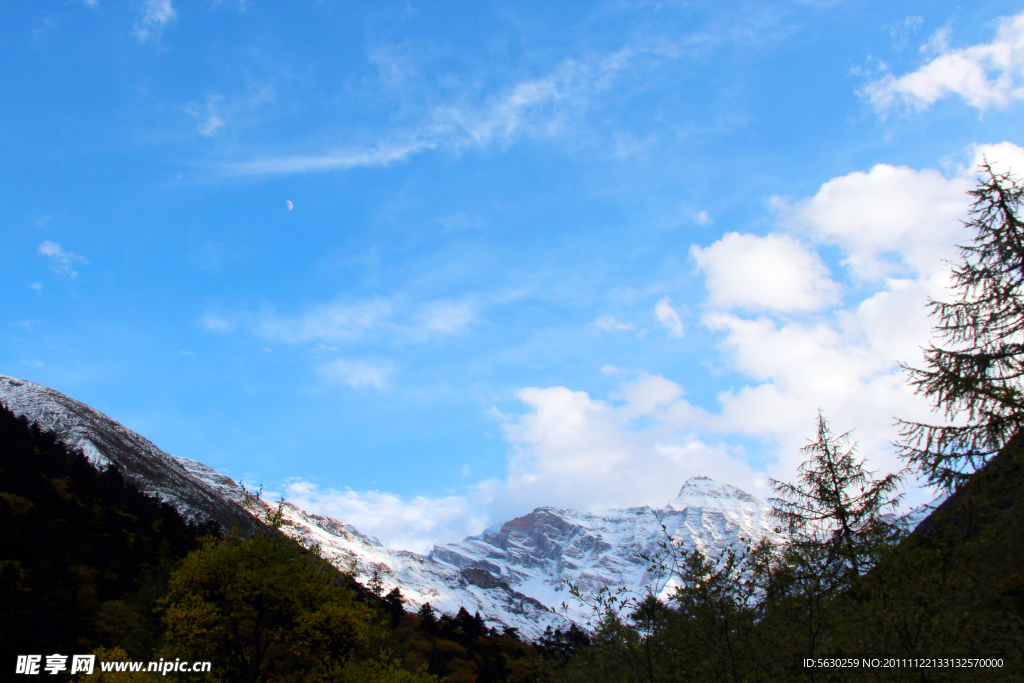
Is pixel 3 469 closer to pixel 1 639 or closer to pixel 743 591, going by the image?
pixel 1 639

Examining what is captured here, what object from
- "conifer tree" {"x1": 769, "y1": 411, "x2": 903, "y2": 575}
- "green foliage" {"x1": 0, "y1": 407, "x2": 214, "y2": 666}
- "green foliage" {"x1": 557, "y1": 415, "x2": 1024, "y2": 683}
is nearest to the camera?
"green foliage" {"x1": 557, "y1": 415, "x2": 1024, "y2": 683}

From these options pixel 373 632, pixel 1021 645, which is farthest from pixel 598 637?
pixel 373 632

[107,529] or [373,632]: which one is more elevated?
[107,529]

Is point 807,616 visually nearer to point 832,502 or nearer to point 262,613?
point 832,502

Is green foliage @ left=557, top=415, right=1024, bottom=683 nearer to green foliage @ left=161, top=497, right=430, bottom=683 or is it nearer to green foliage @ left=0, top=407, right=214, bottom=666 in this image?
green foliage @ left=161, top=497, right=430, bottom=683

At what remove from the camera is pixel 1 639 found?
29.9 metres

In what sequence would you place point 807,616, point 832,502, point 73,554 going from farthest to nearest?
point 73,554 < point 832,502 < point 807,616

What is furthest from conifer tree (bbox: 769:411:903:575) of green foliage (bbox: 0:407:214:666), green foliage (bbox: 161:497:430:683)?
green foliage (bbox: 0:407:214:666)

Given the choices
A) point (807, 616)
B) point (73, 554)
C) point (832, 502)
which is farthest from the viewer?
point (73, 554)

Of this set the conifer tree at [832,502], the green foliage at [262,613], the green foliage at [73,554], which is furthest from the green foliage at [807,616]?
the green foliage at [73,554]

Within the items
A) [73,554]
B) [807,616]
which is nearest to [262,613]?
[807,616]

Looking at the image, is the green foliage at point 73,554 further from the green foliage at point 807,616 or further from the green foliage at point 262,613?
the green foliage at point 807,616

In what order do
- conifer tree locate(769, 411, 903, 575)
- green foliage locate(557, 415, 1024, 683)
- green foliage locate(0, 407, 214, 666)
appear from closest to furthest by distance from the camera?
1. green foliage locate(557, 415, 1024, 683)
2. conifer tree locate(769, 411, 903, 575)
3. green foliage locate(0, 407, 214, 666)

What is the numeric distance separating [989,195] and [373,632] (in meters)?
27.5
